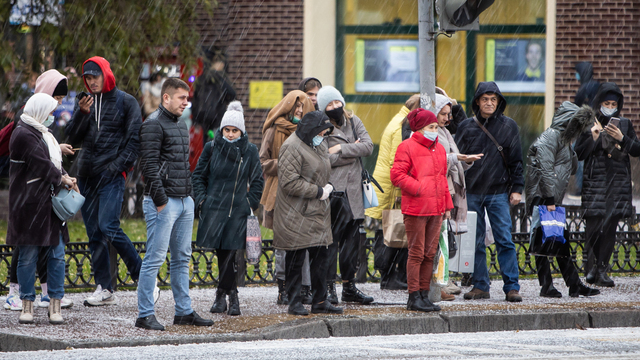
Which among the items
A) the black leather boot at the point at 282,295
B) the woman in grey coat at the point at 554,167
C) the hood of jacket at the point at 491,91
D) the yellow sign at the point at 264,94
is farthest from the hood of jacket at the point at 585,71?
the black leather boot at the point at 282,295

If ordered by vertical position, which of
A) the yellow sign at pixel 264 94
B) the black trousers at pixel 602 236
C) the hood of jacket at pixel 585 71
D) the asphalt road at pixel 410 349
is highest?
the hood of jacket at pixel 585 71

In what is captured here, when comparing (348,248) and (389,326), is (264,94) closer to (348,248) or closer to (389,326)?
(348,248)

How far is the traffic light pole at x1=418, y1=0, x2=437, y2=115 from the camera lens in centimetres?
811

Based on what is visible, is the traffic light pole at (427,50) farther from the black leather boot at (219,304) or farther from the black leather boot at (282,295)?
the black leather boot at (219,304)

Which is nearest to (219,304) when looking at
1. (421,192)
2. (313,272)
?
(313,272)

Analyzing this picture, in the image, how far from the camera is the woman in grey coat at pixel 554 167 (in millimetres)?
8734

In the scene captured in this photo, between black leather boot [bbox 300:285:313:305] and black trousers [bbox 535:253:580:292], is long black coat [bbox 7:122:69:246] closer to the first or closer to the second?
black leather boot [bbox 300:285:313:305]

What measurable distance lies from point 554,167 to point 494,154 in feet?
1.92

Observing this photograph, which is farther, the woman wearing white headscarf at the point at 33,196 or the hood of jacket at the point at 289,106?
the hood of jacket at the point at 289,106

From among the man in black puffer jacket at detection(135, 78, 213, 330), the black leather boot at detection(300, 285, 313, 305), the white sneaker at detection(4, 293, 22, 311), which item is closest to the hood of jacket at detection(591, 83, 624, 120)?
the black leather boot at detection(300, 285, 313, 305)

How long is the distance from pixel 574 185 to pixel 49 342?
39.4 ft

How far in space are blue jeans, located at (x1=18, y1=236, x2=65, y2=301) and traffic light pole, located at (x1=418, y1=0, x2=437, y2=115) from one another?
344 centimetres

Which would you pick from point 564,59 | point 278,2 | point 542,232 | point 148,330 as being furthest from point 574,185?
point 148,330

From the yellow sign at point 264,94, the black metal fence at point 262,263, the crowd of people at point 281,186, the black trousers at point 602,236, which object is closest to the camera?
the crowd of people at point 281,186
